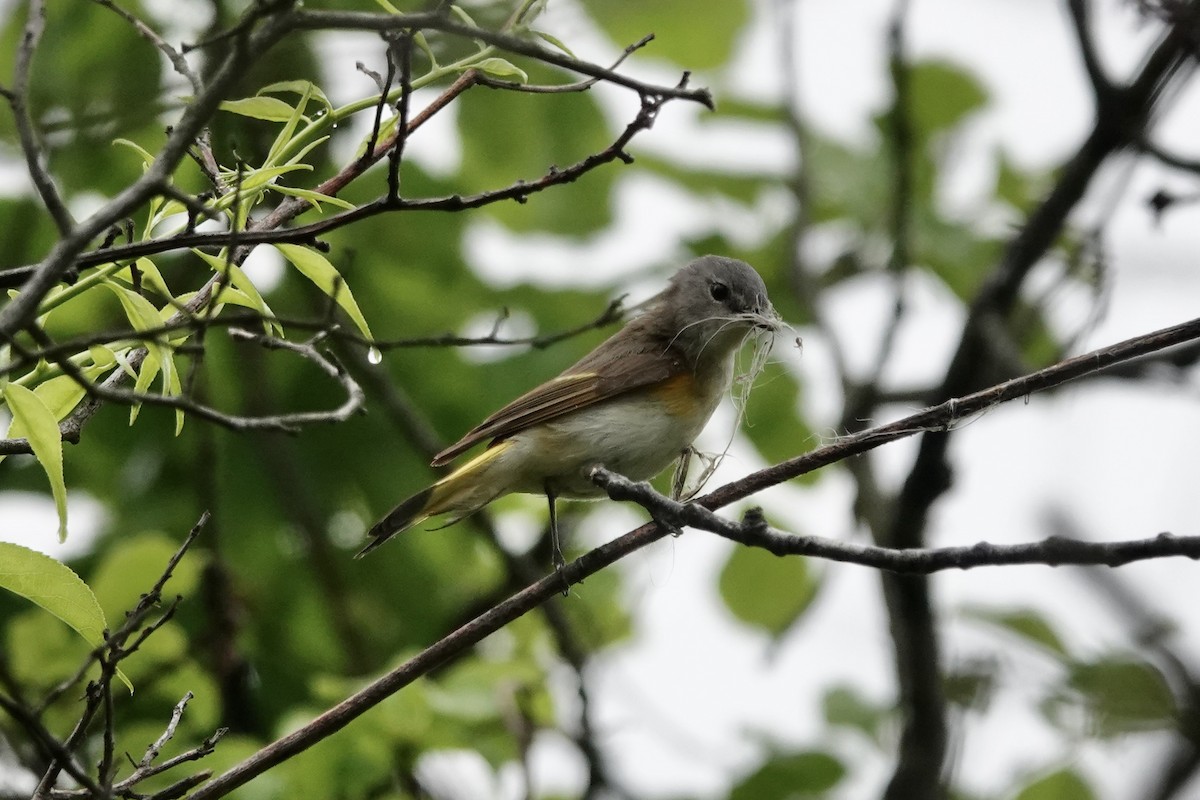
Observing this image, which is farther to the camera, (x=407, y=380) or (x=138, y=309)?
(x=407, y=380)

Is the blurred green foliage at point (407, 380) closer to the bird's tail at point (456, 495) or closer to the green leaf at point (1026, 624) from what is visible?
the green leaf at point (1026, 624)

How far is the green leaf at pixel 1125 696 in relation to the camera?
9.91ft

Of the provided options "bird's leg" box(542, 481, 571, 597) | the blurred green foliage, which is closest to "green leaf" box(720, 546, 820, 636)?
the blurred green foliage

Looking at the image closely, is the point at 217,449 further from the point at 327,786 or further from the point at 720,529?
the point at 720,529

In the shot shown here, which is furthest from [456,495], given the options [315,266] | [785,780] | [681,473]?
[315,266]

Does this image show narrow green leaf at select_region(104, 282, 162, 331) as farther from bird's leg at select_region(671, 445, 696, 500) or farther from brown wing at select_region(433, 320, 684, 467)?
brown wing at select_region(433, 320, 684, 467)

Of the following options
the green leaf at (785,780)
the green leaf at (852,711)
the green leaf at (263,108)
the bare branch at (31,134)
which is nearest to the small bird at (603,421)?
the green leaf at (785,780)

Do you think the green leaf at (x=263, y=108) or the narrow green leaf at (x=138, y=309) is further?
the green leaf at (x=263, y=108)

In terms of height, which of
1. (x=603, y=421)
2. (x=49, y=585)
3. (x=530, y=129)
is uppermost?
(x=530, y=129)

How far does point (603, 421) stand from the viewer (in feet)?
14.2

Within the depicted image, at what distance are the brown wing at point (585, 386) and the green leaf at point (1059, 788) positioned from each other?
183 cm

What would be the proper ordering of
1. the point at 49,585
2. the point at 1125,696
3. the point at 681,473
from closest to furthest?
the point at 49,585 < the point at 1125,696 < the point at 681,473

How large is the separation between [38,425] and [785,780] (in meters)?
3.70

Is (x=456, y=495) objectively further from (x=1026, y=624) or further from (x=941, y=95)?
(x=941, y=95)
